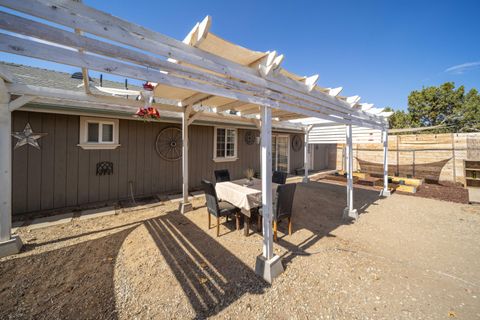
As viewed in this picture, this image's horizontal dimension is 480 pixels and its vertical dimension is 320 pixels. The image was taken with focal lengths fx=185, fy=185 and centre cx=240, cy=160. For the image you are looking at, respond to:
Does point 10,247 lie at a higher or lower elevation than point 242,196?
lower

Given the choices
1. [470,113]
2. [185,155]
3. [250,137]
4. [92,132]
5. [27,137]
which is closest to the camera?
[27,137]

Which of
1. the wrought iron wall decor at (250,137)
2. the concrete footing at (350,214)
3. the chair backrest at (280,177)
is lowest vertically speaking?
the concrete footing at (350,214)

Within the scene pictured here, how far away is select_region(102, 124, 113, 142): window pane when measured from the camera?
16.3ft

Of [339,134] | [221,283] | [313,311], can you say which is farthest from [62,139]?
[339,134]

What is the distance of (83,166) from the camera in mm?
4727

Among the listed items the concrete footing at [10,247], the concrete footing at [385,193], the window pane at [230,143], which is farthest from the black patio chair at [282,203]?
the concrete footing at [385,193]

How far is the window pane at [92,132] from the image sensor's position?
4805 millimetres

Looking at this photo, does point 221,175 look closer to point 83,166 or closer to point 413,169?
point 83,166

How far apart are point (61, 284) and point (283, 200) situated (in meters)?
3.11

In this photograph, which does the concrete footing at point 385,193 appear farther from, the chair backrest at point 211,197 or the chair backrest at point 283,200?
the chair backrest at point 211,197

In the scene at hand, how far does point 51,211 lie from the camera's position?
14.2 feet

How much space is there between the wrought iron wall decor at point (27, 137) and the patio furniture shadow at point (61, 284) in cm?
266

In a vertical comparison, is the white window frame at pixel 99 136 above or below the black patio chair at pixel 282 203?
above

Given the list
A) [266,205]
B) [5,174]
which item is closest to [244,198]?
[266,205]
